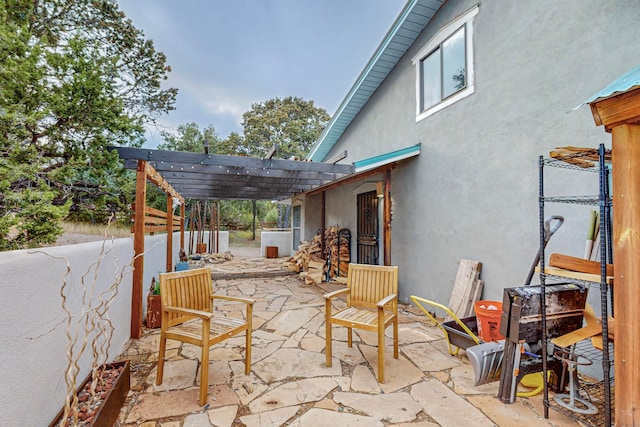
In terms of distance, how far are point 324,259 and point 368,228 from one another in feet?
6.41

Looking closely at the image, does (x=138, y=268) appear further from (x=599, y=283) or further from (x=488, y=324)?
(x=599, y=283)

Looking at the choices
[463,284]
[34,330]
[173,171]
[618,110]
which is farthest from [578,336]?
[173,171]

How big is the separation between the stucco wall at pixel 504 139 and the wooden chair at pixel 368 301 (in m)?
1.57

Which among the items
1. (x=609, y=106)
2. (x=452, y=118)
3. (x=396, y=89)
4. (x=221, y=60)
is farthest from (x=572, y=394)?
(x=221, y=60)

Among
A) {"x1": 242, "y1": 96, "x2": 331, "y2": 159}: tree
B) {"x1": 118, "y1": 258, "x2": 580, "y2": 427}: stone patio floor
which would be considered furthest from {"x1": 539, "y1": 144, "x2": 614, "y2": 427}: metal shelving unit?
{"x1": 242, "y1": 96, "x2": 331, "y2": 159}: tree

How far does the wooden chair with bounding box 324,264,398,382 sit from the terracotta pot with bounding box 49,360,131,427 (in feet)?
Result: 5.80

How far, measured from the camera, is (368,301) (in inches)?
126

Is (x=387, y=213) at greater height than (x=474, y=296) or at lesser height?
greater

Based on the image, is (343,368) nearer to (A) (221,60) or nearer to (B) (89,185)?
(B) (89,185)

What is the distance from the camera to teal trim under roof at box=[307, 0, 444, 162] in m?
4.90

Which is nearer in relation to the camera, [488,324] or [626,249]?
[626,249]

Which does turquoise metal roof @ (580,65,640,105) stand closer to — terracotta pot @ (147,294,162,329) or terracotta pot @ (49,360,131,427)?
terracotta pot @ (49,360,131,427)

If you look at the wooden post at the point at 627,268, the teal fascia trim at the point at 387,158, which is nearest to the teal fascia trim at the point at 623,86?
the wooden post at the point at 627,268

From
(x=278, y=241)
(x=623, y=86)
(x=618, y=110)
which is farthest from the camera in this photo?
(x=278, y=241)
